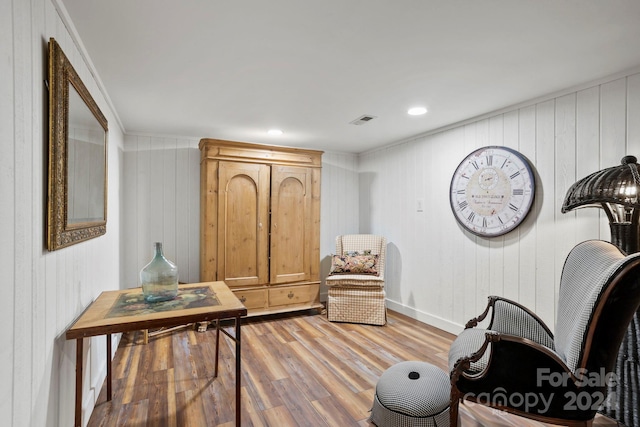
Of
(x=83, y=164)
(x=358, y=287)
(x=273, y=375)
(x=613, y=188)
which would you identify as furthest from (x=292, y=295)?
(x=613, y=188)

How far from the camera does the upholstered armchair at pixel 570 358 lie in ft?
4.47

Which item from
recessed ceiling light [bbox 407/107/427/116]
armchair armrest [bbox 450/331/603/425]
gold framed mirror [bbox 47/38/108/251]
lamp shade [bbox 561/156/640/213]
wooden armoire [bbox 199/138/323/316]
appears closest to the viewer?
gold framed mirror [bbox 47/38/108/251]

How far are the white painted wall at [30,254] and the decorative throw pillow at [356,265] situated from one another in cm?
280

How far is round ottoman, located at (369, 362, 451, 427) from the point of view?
5.80 ft

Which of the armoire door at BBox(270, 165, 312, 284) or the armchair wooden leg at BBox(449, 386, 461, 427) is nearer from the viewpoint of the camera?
the armchair wooden leg at BBox(449, 386, 461, 427)

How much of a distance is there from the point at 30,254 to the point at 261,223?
278cm

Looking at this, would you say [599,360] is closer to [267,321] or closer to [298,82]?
[298,82]

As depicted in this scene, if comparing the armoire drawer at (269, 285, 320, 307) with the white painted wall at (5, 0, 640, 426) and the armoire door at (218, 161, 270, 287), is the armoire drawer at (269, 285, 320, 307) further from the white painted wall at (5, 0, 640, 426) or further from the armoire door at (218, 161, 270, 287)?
the white painted wall at (5, 0, 640, 426)

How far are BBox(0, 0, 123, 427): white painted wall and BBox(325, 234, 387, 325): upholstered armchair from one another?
8.69 ft

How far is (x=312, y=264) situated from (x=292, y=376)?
181 centimetres

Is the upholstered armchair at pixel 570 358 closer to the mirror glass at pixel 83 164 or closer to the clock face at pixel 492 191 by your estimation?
the clock face at pixel 492 191

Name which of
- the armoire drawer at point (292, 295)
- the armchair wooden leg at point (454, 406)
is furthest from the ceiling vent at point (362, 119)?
the armchair wooden leg at point (454, 406)

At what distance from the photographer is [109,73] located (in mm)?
2156

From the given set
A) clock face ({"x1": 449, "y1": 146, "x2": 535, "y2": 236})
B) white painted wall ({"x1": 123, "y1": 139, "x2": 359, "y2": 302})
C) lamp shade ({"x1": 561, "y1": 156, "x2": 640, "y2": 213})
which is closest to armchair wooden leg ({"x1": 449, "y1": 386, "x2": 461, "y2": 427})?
lamp shade ({"x1": 561, "y1": 156, "x2": 640, "y2": 213})
